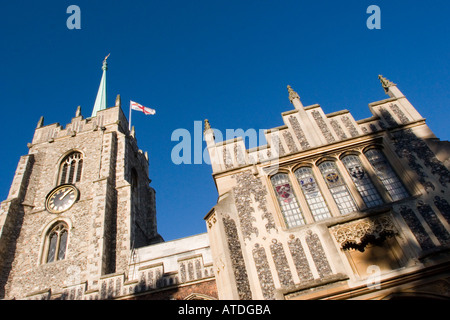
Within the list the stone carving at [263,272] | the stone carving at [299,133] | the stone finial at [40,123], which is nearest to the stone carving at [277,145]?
the stone carving at [299,133]

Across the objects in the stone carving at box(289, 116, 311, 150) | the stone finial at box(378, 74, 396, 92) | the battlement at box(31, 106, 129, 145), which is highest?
the battlement at box(31, 106, 129, 145)

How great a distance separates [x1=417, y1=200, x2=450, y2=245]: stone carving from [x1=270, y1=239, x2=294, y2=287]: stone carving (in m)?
3.93

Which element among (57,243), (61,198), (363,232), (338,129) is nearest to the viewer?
(363,232)

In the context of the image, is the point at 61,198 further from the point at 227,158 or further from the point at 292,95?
the point at 292,95

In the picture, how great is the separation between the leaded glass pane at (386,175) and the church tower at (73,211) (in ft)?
44.5

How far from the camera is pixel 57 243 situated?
18859 mm

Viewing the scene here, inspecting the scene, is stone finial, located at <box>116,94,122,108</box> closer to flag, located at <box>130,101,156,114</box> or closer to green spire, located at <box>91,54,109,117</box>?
flag, located at <box>130,101,156,114</box>

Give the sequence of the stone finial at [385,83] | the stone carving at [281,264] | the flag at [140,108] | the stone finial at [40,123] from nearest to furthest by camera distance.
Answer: the stone carving at [281,264] → the stone finial at [385,83] → the flag at [140,108] → the stone finial at [40,123]

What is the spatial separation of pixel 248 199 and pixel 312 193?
202cm

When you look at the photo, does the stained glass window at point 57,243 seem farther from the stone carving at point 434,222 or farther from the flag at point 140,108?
the stone carving at point 434,222

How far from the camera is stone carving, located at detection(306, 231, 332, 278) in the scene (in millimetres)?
7884

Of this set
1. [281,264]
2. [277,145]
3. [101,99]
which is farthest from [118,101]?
[281,264]

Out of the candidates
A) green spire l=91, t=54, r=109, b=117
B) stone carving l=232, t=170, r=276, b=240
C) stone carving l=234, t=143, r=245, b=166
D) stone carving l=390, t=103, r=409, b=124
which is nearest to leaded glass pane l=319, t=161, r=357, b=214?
stone carving l=232, t=170, r=276, b=240

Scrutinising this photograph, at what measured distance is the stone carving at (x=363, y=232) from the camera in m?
8.20
